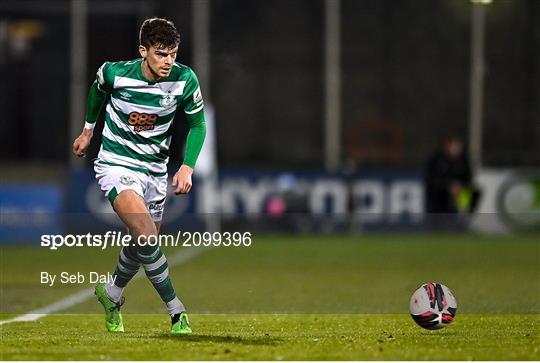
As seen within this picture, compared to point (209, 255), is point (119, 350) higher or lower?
higher

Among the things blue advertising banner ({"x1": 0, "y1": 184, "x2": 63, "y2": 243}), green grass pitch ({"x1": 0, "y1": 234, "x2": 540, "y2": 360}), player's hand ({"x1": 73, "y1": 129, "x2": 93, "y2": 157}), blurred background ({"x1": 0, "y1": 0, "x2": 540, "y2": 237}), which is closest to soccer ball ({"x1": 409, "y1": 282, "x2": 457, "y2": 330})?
green grass pitch ({"x1": 0, "y1": 234, "x2": 540, "y2": 360})

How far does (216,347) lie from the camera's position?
27.8 feet

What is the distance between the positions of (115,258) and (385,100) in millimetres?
17665

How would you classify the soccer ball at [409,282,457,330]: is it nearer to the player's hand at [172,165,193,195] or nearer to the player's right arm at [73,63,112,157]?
the player's hand at [172,165,193,195]

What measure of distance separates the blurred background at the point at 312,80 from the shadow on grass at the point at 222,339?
1687 centimetres

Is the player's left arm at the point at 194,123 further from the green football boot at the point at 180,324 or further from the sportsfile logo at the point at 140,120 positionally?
the green football boot at the point at 180,324

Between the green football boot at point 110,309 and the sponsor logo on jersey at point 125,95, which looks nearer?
the sponsor logo on jersey at point 125,95

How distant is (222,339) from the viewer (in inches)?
354

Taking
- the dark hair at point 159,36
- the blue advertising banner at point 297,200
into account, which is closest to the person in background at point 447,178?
the blue advertising banner at point 297,200

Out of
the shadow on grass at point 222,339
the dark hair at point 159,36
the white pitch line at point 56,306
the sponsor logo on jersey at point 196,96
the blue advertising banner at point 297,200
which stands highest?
the dark hair at point 159,36

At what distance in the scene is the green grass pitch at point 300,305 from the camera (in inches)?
330

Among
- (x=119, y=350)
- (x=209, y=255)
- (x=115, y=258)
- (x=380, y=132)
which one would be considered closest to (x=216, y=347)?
(x=119, y=350)

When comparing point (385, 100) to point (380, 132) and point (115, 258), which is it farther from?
point (115, 258)

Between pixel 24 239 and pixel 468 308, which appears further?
pixel 24 239
